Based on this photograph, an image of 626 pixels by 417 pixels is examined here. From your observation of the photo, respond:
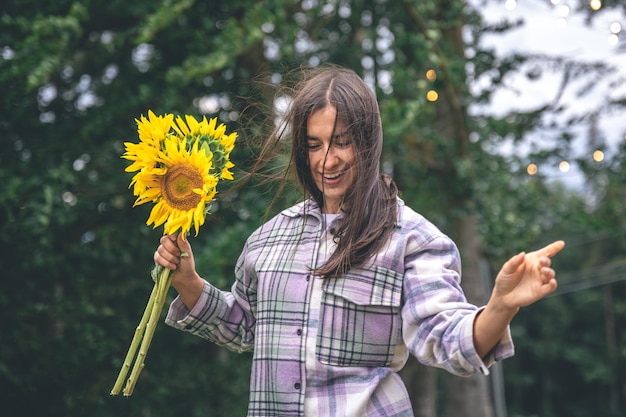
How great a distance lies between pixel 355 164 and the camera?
Result: 1.71m

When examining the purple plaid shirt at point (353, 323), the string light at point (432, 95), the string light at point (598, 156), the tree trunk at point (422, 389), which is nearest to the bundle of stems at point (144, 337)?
the purple plaid shirt at point (353, 323)

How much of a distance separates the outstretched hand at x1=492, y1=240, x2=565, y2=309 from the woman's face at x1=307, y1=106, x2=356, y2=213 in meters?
0.49

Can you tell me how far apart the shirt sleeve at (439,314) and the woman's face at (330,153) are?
0.69 feet

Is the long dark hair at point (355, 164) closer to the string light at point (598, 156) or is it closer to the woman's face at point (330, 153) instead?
the woman's face at point (330, 153)

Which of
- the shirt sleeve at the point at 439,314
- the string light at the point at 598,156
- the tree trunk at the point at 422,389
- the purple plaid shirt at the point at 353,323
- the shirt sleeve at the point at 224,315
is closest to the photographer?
the shirt sleeve at the point at 439,314

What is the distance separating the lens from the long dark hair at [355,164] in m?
1.67

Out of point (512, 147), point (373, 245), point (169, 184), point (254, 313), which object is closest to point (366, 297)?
point (373, 245)

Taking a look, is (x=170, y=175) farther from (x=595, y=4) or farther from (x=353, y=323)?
(x=595, y=4)

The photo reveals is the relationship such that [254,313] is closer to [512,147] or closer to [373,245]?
[373,245]

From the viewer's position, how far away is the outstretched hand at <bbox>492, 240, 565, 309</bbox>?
1.29 m

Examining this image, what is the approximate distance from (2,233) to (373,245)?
2383 mm

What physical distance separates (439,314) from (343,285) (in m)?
0.24

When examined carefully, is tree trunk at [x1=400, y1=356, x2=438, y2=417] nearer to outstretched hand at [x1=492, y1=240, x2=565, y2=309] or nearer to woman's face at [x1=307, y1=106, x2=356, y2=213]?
woman's face at [x1=307, y1=106, x2=356, y2=213]

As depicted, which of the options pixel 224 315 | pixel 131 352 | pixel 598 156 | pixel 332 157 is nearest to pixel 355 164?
pixel 332 157
